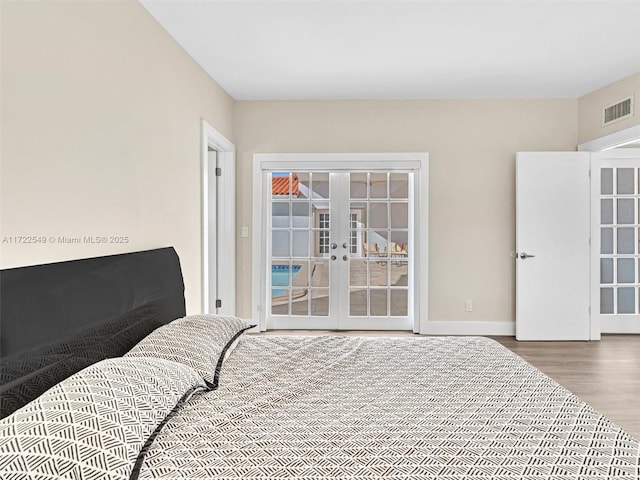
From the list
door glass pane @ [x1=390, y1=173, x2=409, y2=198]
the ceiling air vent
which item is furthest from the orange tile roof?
the ceiling air vent

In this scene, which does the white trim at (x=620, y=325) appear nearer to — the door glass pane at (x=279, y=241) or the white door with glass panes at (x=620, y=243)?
the white door with glass panes at (x=620, y=243)

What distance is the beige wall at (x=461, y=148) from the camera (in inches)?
190

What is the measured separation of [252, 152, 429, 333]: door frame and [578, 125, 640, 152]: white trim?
1.60 meters

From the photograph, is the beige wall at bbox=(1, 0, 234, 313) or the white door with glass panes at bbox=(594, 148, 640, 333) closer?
the beige wall at bbox=(1, 0, 234, 313)

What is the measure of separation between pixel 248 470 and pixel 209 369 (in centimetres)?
71

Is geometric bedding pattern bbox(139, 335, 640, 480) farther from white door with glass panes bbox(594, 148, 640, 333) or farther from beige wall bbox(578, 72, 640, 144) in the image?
white door with glass panes bbox(594, 148, 640, 333)

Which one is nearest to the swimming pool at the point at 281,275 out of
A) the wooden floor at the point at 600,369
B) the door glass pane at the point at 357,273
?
the door glass pane at the point at 357,273

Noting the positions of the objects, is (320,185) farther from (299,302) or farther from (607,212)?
(607,212)

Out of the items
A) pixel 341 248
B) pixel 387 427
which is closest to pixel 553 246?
pixel 341 248

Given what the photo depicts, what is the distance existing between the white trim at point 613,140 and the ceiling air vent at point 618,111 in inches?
5.5

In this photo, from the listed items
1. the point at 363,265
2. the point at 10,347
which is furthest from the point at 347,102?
the point at 10,347

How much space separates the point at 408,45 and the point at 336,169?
5.83 ft

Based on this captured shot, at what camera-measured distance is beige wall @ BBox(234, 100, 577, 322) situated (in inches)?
190

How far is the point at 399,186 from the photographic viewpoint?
197 inches
